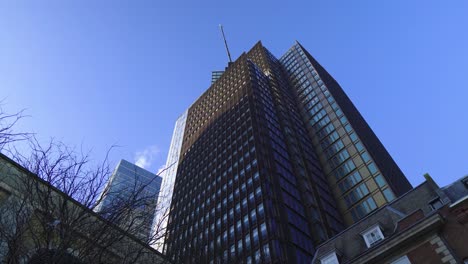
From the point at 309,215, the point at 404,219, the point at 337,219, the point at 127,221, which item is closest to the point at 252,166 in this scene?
the point at 309,215

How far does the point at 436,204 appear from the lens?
17078 mm

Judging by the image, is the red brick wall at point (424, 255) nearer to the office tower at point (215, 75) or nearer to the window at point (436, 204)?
the window at point (436, 204)

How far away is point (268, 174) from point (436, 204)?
3879cm

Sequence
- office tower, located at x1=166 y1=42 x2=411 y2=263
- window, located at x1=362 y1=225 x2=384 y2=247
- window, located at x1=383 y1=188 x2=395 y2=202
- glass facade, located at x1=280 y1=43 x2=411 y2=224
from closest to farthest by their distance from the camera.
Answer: window, located at x1=362 y1=225 x2=384 y2=247 < office tower, located at x1=166 y1=42 x2=411 y2=263 < window, located at x1=383 y1=188 x2=395 y2=202 < glass facade, located at x1=280 y1=43 x2=411 y2=224

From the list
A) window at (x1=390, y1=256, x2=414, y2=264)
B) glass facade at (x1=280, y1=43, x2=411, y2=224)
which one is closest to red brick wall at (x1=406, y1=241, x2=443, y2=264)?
window at (x1=390, y1=256, x2=414, y2=264)

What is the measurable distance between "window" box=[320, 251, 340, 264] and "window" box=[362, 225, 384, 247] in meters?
2.11

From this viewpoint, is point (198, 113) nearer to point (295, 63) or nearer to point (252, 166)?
point (295, 63)

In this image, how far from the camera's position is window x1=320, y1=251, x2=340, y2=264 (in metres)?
19.2

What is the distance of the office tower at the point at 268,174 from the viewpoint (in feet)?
157

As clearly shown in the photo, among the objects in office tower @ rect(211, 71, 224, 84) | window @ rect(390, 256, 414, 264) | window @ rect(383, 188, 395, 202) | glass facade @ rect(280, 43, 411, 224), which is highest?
office tower @ rect(211, 71, 224, 84)

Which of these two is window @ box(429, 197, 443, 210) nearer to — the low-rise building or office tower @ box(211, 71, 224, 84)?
the low-rise building

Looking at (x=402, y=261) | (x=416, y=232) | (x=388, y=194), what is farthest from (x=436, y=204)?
(x=388, y=194)

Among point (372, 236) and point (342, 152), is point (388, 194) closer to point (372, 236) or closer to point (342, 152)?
point (342, 152)

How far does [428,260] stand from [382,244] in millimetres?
2204
